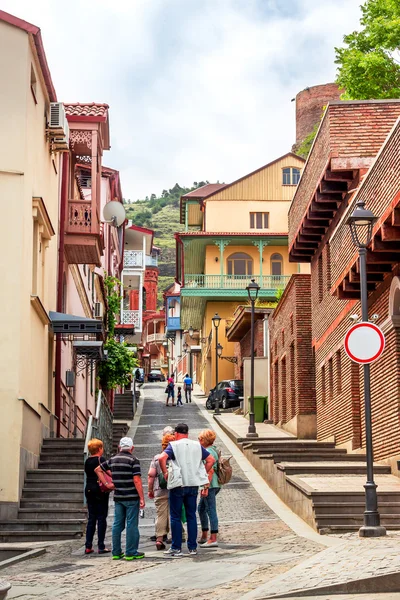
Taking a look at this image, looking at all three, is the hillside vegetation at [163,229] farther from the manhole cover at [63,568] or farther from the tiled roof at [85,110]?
the manhole cover at [63,568]

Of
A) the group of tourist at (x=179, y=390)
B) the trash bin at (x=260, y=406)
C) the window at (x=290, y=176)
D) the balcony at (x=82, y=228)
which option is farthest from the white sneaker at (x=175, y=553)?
the window at (x=290, y=176)

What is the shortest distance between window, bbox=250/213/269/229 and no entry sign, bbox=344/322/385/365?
161 ft

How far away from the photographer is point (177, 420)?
4109cm

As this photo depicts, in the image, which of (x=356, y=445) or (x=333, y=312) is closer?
(x=356, y=445)

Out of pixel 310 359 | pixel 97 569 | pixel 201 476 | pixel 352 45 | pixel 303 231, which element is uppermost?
pixel 352 45

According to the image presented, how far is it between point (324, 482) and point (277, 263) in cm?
4506

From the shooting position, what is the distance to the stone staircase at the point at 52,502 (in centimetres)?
1583

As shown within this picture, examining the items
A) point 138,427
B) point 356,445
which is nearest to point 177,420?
point 138,427

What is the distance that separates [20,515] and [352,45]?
26.6 meters

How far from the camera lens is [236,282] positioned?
195 ft

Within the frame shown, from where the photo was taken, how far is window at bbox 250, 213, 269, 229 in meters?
62.0

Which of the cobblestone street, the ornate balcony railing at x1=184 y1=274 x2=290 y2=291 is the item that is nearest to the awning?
the cobblestone street

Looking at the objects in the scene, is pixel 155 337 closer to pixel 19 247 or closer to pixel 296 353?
pixel 296 353

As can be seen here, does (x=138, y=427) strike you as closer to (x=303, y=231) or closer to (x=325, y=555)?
(x=303, y=231)
